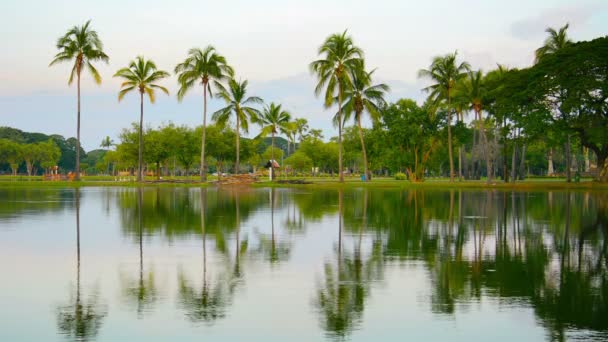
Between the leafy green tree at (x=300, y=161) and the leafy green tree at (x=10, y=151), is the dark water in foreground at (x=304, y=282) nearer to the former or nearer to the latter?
the leafy green tree at (x=300, y=161)

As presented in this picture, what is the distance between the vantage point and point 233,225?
19906 mm

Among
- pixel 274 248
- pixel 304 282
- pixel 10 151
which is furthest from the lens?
pixel 10 151

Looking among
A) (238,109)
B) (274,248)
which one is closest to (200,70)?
(238,109)

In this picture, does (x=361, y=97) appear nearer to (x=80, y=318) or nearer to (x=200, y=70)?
(x=200, y=70)

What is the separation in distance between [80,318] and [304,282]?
12.3 ft

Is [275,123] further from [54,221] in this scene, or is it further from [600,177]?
[54,221]

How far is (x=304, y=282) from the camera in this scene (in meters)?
10.3

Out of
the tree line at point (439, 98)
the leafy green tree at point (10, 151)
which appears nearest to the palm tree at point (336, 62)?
the tree line at point (439, 98)

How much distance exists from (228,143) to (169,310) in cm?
8180

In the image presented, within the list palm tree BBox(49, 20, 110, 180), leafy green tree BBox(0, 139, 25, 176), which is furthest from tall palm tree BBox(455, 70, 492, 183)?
leafy green tree BBox(0, 139, 25, 176)

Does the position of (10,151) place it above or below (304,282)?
above

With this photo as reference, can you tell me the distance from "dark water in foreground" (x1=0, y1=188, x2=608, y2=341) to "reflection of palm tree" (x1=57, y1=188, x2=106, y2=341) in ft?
0.08

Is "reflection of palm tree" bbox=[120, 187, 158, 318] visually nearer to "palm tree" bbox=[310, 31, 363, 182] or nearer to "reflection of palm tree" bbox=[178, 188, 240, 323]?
"reflection of palm tree" bbox=[178, 188, 240, 323]

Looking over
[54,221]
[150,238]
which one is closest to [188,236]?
[150,238]
